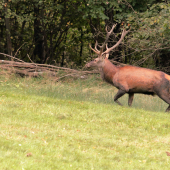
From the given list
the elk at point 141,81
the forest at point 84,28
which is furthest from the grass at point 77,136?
the forest at point 84,28

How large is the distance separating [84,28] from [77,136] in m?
19.4

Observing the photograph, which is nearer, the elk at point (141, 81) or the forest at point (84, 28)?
the elk at point (141, 81)

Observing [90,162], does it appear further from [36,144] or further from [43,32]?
[43,32]

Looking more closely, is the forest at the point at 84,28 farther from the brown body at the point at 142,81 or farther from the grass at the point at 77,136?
the grass at the point at 77,136

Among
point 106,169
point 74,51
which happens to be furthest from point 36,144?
point 74,51

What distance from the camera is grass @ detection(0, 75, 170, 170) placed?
5301 mm

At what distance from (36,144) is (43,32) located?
16599mm

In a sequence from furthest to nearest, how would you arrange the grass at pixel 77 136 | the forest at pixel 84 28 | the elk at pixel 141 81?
the forest at pixel 84 28, the elk at pixel 141 81, the grass at pixel 77 136

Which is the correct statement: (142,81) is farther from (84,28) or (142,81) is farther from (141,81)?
(84,28)

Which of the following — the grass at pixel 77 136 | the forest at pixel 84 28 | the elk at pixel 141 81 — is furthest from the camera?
the forest at pixel 84 28

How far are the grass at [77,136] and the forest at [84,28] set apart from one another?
5040mm

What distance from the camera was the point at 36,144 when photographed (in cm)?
589

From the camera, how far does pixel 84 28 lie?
83.5ft

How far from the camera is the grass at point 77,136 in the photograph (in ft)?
17.4
